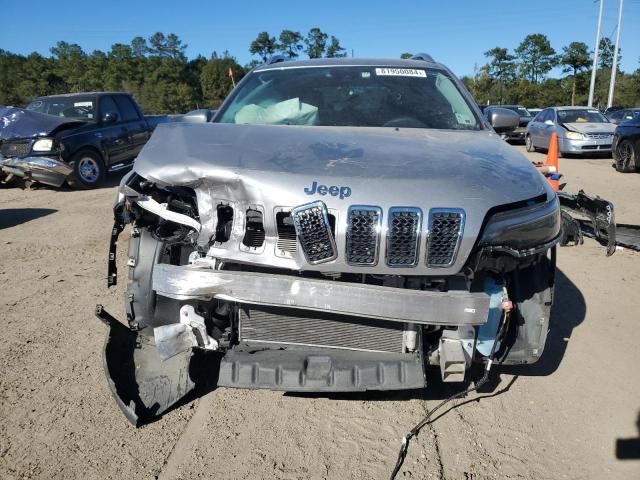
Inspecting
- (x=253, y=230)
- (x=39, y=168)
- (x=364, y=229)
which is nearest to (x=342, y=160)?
(x=364, y=229)

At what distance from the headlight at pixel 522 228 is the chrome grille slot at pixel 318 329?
61 cm

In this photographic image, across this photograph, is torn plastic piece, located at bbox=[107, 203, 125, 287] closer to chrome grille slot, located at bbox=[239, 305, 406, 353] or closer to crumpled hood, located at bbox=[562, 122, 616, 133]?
chrome grille slot, located at bbox=[239, 305, 406, 353]

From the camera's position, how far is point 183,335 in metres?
2.48

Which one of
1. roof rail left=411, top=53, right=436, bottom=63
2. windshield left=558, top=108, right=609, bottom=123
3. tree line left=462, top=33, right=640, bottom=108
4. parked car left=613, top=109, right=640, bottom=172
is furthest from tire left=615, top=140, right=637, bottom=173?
tree line left=462, top=33, right=640, bottom=108

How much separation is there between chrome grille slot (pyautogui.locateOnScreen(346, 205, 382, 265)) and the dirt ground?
105cm

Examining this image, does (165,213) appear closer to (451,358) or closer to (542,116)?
(451,358)

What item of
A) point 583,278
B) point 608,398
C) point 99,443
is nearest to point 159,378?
point 99,443

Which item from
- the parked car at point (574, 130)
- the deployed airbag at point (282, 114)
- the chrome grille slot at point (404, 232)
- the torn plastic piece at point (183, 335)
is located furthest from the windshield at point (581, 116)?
the torn plastic piece at point (183, 335)

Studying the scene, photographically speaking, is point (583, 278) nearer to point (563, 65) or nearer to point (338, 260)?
point (338, 260)

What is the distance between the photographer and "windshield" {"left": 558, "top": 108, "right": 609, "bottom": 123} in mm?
14687

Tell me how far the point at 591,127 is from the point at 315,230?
1472 cm

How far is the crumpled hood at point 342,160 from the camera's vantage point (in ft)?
7.32

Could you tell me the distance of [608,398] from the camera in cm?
285

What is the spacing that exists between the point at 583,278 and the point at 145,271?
13.4ft
